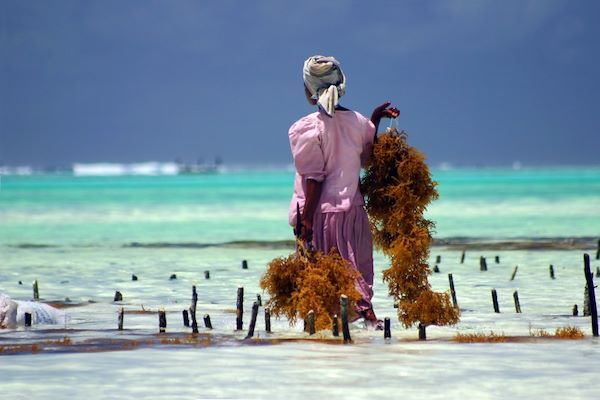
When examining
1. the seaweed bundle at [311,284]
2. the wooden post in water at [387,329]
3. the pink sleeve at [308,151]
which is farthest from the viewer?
the pink sleeve at [308,151]

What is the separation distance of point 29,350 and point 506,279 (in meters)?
8.96

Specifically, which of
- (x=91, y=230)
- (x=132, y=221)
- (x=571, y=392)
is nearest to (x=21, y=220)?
(x=132, y=221)

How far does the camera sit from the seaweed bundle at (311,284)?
391 inches

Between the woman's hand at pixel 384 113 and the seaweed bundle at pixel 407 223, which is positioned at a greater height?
the woman's hand at pixel 384 113

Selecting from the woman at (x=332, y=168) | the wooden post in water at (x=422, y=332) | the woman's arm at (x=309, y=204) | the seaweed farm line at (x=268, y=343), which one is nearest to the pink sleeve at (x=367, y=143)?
the woman at (x=332, y=168)

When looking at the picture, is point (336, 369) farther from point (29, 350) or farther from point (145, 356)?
point (29, 350)

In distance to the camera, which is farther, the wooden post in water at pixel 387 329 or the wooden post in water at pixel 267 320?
the wooden post in water at pixel 267 320

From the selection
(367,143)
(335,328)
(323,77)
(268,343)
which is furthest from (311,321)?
(323,77)

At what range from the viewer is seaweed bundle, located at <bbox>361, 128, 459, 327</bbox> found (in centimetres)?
1023

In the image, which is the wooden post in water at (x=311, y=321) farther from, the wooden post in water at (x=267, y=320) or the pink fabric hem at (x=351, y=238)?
the pink fabric hem at (x=351, y=238)

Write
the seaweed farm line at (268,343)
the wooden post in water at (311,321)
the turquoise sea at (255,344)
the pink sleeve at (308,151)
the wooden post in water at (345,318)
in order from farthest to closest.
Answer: the pink sleeve at (308,151), the wooden post in water at (311,321), the wooden post in water at (345,318), the seaweed farm line at (268,343), the turquoise sea at (255,344)

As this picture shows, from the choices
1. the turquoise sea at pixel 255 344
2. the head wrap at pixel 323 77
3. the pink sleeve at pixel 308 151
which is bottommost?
the turquoise sea at pixel 255 344

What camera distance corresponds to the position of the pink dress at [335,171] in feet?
33.3

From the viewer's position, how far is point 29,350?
934 centimetres
